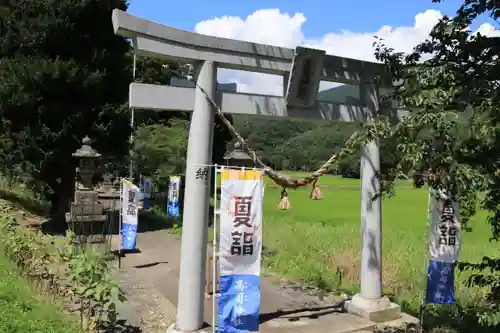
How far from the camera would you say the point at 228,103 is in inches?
223

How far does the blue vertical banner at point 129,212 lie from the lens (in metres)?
11.0

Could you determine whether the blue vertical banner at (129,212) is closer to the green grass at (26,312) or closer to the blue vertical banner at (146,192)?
the green grass at (26,312)

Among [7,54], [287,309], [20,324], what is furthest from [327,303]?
[7,54]

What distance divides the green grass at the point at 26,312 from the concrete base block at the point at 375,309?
12.3 feet

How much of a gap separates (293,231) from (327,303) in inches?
261

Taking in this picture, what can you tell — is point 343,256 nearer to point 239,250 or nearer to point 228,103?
point 239,250

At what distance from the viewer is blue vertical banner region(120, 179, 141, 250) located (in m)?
11.0

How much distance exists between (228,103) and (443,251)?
10.7 feet

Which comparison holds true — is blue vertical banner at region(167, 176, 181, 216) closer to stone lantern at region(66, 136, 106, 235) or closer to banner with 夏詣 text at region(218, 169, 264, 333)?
stone lantern at region(66, 136, 106, 235)

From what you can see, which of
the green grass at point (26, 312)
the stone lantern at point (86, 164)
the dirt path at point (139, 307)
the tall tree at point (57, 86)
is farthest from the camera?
the tall tree at point (57, 86)

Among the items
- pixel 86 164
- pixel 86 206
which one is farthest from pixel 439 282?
pixel 86 164

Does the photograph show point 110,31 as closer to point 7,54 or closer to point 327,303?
point 7,54

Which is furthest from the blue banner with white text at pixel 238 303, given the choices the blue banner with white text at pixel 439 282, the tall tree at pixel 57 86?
the tall tree at pixel 57 86

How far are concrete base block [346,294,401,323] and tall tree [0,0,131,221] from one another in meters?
9.66
